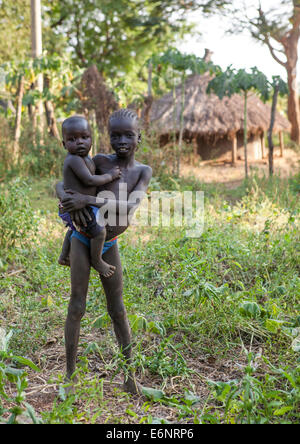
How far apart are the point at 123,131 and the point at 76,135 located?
0.75ft

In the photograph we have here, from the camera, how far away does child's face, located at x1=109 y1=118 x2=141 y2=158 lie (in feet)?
6.15

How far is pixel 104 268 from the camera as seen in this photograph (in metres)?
1.88

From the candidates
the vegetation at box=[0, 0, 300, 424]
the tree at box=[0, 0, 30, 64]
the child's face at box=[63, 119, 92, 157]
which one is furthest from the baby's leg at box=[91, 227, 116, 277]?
the tree at box=[0, 0, 30, 64]

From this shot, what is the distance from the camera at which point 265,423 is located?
1.77 meters

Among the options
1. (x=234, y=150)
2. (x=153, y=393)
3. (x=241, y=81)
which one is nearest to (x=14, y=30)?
(x=234, y=150)

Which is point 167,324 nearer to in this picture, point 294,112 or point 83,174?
point 83,174

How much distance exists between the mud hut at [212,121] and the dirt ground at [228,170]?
1.13 ft

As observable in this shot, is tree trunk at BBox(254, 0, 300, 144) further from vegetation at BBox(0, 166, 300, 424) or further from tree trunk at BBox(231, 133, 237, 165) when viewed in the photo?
vegetation at BBox(0, 166, 300, 424)

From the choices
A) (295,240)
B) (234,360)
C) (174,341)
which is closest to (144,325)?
(174,341)

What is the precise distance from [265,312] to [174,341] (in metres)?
0.60

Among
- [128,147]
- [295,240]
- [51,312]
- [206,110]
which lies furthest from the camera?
[206,110]

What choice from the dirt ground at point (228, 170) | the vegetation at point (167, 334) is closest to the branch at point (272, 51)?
the dirt ground at point (228, 170)

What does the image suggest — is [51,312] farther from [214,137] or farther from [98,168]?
[214,137]

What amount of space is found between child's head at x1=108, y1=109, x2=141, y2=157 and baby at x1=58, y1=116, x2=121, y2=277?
106 mm
